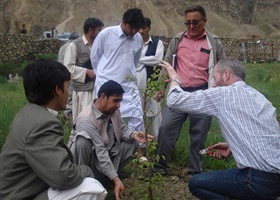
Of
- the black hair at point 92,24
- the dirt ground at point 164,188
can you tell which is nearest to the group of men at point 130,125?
the dirt ground at point 164,188

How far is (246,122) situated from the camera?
271cm

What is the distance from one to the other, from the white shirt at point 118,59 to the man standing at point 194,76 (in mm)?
410

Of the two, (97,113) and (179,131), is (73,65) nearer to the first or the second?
(97,113)

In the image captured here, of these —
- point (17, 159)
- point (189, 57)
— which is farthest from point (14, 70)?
point (17, 159)

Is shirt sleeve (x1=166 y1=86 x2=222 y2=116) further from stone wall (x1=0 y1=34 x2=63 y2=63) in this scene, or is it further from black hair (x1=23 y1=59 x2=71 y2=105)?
stone wall (x1=0 y1=34 x2=63 y2=63)

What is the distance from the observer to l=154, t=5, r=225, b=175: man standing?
409cm

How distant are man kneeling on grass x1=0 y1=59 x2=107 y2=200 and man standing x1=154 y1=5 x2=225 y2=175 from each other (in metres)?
1.64

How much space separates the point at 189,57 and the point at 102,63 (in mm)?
893

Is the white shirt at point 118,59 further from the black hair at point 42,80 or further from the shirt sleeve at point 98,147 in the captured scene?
the black hair at point 42,80

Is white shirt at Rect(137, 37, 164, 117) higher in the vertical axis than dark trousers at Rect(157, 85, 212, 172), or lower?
higher

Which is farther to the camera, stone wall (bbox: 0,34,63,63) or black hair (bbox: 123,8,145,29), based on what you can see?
stone wall (bbox: 0,34,63,63)

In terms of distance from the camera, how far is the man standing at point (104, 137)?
347 centimetres

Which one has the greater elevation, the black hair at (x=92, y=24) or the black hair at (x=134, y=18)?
the black hair at (x=134, y=18)

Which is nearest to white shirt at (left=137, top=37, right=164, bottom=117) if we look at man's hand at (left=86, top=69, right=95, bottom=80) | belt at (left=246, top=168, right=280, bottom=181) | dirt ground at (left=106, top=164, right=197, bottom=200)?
man's hand at (left=86, top=69, right=95, bottom=80)
